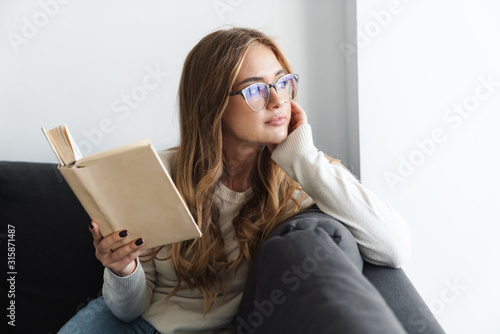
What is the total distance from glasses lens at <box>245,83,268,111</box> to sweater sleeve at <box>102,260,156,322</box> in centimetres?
48

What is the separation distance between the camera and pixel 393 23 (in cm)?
153

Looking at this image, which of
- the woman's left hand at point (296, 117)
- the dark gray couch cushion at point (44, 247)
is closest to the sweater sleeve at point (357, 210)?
the woman's left hand at point (296, 117)

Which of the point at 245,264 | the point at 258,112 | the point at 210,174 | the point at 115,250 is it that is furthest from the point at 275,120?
the point at 115,250

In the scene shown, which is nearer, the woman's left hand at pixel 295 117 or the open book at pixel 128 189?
the open book at pixel 128 189

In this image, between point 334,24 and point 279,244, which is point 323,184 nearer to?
point 279,244

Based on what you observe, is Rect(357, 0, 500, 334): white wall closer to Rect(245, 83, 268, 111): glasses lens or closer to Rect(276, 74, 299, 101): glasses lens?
Rect(276, 74, 299, 101): glasses lens

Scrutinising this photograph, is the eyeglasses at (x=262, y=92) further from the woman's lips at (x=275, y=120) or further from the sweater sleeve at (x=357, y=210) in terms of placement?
the sweater sleeve at (x=357, y=210)

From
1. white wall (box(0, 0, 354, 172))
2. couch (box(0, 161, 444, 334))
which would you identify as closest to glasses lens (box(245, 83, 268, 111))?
white wall (box(0, 0, 354, 172))

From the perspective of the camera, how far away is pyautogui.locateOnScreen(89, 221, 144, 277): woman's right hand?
3.07ft

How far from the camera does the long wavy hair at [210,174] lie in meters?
1.21

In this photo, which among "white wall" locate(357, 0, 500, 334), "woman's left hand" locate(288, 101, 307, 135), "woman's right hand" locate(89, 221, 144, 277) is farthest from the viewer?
"white wall" locate(357, 0, 500, 334)

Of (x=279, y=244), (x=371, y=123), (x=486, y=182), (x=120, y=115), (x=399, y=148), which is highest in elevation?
(x=120, y=115)

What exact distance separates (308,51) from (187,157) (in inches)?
27.4

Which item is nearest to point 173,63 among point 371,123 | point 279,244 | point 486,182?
point 371,123
